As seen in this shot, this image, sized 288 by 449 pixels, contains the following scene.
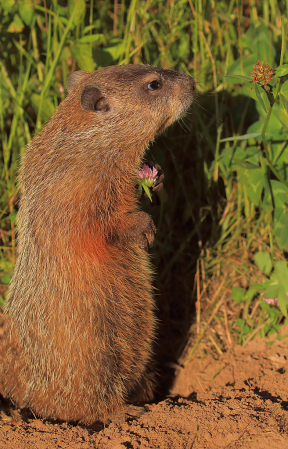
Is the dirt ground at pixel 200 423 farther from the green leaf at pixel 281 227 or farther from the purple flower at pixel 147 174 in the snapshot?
the purple flower at pixel 147 174

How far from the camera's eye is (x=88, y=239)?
8.81ft

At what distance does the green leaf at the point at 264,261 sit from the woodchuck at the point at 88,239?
1.11 m

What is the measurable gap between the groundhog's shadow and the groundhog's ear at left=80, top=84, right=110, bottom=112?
1027mm

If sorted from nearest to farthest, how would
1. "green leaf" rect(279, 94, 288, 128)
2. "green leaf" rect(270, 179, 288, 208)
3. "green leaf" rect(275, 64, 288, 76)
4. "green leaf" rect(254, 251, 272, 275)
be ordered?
"green leaf" rect(275, 64, 288, 76)
"green leaf" rect(279, 94, 288, 128)
"green leaf" rect(270, 179, 288, 208)
"green leaf" rect(254, 251, 272, 275)

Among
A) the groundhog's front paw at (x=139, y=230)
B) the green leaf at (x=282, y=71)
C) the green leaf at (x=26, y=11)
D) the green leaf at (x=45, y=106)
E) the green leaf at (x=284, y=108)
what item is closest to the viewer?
the green leaf at (x=282, y=71)

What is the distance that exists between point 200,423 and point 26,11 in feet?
12.0

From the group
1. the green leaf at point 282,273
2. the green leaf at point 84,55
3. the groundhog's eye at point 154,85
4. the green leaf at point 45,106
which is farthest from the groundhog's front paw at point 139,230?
the green leaf at point 84,55

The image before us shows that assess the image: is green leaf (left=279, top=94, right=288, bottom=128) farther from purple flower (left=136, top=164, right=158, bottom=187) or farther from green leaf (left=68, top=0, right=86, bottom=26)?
green leaf (left=68, top=0, right=86, bottom=26)

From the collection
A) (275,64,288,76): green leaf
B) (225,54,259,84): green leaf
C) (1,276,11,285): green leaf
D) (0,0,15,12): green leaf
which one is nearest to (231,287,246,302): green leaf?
(225,54,259,84): green leaf

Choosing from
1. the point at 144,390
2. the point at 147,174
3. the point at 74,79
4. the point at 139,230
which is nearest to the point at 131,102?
the point at 147,174

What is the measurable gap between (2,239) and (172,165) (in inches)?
71.3

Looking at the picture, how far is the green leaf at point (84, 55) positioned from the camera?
343 centimetres

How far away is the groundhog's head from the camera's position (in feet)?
8.98

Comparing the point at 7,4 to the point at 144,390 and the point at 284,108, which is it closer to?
the point at 284,108
